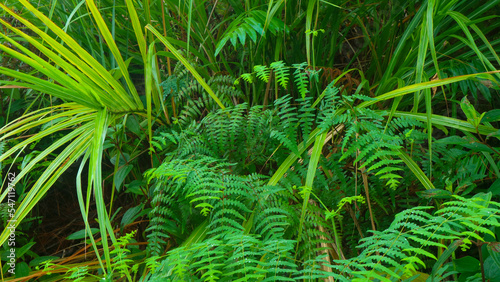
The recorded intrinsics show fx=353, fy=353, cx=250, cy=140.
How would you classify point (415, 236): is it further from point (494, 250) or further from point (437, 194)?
point (437, 194)

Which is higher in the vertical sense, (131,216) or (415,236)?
(415,236)

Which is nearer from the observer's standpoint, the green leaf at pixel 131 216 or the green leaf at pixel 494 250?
the green leaf at pixel 494 250

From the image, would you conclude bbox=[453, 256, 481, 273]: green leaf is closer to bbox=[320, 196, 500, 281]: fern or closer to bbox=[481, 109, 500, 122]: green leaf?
bbox=[320, 196, 500, 281]: fern

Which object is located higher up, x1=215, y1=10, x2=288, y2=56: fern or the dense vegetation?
x1=215, y1=10, x2=288, y2=56: fern

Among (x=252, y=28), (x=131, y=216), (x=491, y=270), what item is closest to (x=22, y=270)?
(x=131, y=216)

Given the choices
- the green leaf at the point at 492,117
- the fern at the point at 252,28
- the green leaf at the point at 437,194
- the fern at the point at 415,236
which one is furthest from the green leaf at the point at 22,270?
the green leaf at the point at 492,117

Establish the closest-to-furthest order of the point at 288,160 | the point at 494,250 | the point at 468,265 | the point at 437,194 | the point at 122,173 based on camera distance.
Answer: the point at 494,250
the point at 468,265
the point at 437,194
the point at 288,160
the point at 122,173

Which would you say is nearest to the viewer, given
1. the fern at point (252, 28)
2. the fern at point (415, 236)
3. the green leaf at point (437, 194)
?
the fern at point (415, 236)

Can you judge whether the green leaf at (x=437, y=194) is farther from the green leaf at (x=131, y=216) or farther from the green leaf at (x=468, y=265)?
the green leaf at (x=131, y=216)

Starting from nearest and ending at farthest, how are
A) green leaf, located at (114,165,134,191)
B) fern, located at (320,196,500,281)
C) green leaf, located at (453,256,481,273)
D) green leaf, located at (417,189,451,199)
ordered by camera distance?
1. fern, located at (320,196,500,281)
2. green leaf, located at (453,256,481,273)
3. green leaf, located at (417,189,451,199)
4. green leaf, located at (114,165,134,191)

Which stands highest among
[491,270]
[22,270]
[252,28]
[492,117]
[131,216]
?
[252,28]

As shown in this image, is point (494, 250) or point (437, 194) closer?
point (494, 250)

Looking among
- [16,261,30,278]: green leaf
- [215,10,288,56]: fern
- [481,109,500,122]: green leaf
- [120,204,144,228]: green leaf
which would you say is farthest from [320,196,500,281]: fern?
[16,261,30,278]: green leaf

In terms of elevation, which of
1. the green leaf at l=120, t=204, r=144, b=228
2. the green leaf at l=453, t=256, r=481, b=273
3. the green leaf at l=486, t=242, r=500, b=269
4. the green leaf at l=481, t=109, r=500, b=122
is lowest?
the green leaf at l=120, t=204, r=144, b=228
